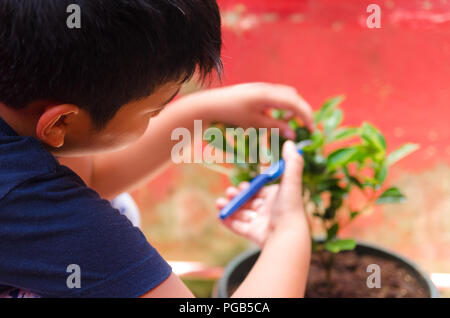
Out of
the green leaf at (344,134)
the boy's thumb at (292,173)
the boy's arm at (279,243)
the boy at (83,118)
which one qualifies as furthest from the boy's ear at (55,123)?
the green leaf at (344,134)

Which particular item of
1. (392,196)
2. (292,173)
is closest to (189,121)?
(292,173)

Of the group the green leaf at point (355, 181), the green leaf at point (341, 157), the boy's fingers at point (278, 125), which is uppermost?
the boy's fingers at point (278, 125)

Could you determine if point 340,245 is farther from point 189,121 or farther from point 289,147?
point 189,121

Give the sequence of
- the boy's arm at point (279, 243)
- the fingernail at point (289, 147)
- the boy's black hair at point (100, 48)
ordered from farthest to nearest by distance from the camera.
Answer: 1. the fingernail at point (289, 147)
2. the boy's arm at point (279, 243)
3. the boy's black hair at point (100, 48)

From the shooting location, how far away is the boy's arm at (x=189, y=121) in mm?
652

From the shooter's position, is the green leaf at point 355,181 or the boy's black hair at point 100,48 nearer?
the boy's black hair at point 100,48

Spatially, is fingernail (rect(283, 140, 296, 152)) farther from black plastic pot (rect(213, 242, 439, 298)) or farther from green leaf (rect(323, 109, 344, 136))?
black plastic pot (rect(213, 242, 439, 298))

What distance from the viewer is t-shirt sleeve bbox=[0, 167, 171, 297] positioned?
38cm

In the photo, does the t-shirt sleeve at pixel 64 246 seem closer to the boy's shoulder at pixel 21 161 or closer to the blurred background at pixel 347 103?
the boy's shoulder at pixel 21 161

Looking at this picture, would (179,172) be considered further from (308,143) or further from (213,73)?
(213,73)

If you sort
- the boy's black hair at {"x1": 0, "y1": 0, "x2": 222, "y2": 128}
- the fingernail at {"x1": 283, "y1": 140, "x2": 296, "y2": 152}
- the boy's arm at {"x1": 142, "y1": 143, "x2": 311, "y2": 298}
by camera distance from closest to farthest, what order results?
the boy's black hair at {"x1": 0, "y1": 0, "x2": 222, "y2": 128}
the boy's arm at {"x1": 142, "y1": 143, "x2": 311, "y2": 298}
the fingernail at {"x1": 283, "y1": 140, "x2": 296, "y2": 152}

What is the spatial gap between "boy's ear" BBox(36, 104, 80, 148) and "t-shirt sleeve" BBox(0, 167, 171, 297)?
0.04 metres

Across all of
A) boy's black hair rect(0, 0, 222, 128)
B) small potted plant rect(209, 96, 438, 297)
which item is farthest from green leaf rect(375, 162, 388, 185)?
boy's black hair rect(0, 0, 222, 128)

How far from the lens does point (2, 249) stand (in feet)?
1.27
